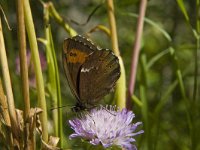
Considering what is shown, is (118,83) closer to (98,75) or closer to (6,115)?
(98,75)

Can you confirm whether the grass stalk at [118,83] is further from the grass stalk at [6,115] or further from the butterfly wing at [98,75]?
the grass stalk at [6,115]

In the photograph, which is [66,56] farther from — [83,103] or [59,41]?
[59,41]

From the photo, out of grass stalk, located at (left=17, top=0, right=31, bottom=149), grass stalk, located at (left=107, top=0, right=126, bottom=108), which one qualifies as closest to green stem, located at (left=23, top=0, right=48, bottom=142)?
grass stalk, located at (left=17, top=0, right=31, bottom=149)

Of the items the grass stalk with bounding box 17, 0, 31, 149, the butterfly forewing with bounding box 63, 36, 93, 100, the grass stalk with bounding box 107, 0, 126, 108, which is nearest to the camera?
the grass stalk with bounding box 17, 0, 31, 149

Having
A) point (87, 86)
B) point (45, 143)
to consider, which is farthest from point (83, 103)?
point (45, 143)

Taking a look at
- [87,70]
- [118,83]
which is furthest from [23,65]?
[118,83]

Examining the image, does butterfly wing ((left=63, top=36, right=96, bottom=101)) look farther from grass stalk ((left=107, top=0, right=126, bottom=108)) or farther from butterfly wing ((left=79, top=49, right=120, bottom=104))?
grass stalk ((left=107, top=0, right=126, bottom=108))

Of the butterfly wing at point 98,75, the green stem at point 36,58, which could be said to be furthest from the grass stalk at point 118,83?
the green stem at point 36,58
